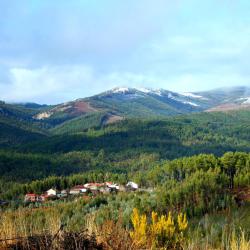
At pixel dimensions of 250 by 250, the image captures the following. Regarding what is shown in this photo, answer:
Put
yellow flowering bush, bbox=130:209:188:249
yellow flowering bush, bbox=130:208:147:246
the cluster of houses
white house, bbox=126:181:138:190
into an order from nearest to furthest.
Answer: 1. yellow flowering bush, bbox=130:208:147:246
2. yellow flowering bush, bbox=130:209:188:249
3. the cluster of houses
4. white house, bbox=126:181:138:190

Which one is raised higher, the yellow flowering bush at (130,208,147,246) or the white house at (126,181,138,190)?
the yellow flowering bush at (130,208,147,246)

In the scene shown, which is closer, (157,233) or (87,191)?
(157,233)

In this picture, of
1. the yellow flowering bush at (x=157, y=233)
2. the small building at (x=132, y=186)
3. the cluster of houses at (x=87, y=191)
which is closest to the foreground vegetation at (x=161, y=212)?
the yellow flowering bush at (x=157, y=233)

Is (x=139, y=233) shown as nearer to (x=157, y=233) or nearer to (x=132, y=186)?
(x=157, y=233)

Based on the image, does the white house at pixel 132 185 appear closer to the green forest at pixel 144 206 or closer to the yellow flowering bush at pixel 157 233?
the green forest at pixel 144 206

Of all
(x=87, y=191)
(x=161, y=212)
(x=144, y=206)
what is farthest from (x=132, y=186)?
(x=161, y=212)

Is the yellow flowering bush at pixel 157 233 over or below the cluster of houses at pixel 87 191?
over

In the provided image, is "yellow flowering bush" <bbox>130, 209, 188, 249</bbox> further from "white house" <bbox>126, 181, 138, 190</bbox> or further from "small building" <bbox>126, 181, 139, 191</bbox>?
"white house" <bbox>126, 181, 138, 190</bbox>

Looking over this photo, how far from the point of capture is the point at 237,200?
213ft

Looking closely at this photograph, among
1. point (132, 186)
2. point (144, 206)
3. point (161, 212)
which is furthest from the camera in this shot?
point (132, 186)

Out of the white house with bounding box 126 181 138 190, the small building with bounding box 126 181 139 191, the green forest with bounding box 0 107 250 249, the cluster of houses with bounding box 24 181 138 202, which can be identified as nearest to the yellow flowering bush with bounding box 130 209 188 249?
the green forest with bounding box 0 107 250 249

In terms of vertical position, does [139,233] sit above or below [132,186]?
above

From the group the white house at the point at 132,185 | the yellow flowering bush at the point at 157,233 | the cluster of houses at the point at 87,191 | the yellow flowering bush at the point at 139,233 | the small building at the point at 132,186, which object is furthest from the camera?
the white house at the point at 132,185

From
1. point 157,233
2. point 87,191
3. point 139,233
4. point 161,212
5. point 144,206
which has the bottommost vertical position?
point 87,191
